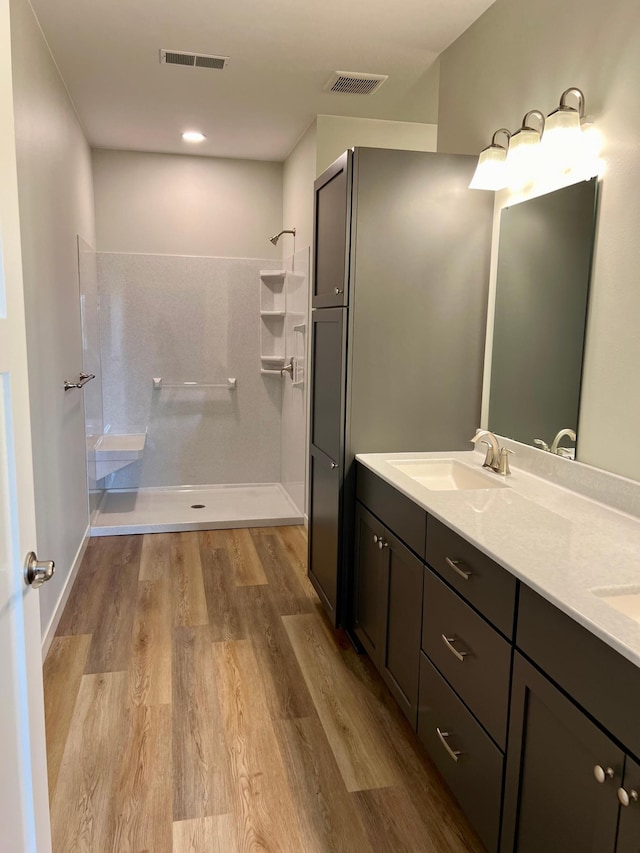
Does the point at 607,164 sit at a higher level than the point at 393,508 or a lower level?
higher

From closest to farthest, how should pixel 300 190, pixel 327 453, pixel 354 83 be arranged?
pixel 327 453 < pixel 354 83 < pixel 300 190

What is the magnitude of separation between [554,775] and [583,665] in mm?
279

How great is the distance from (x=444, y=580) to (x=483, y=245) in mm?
1428

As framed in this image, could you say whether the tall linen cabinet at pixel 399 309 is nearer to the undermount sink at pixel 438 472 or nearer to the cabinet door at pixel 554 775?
the undermount sink at pixel 438 472

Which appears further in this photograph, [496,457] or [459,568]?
[496,457]

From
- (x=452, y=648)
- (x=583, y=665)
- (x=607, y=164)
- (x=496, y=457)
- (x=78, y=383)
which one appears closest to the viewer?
(x=583, y=665)

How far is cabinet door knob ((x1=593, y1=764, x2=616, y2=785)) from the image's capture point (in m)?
1.12

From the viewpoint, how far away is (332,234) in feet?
8.89

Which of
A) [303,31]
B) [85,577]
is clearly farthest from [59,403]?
[303,31]

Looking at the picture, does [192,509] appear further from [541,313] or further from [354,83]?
[541,313]

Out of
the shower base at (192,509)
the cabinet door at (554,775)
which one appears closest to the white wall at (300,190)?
the shower base at (192,509)

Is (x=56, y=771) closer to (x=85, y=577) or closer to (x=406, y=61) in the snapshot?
(x=85, y=577)

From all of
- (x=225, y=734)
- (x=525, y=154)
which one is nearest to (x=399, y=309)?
(x=525, y=154)

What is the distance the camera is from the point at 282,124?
402cm
